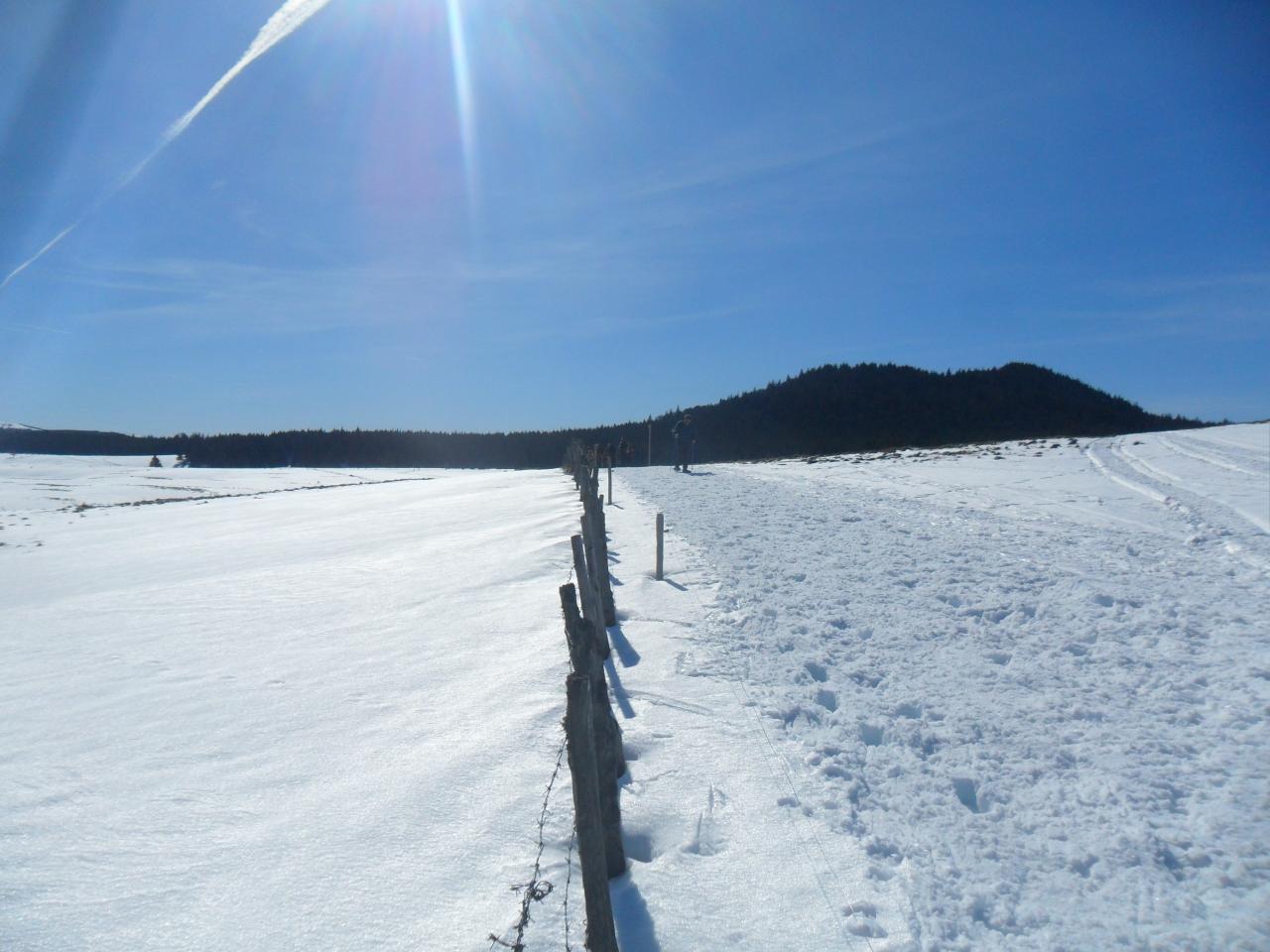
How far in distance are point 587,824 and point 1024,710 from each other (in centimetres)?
448

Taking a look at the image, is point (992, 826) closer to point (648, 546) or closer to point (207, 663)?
point (207, 663)

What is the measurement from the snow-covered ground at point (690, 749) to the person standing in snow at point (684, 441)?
790 inches

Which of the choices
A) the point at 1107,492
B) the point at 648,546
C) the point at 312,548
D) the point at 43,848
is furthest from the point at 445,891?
the point at 1107,492

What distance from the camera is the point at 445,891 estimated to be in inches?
148

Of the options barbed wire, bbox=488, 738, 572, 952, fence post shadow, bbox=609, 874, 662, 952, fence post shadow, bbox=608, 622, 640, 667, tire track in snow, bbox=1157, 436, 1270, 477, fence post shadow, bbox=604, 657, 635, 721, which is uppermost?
tire track in snow, bbox=1157, 436, 1270, 477

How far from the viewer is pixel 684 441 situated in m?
35.0

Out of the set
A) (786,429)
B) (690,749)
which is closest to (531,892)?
(690,749)

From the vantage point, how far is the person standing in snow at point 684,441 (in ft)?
106

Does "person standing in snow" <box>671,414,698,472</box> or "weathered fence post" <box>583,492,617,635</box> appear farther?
"person standing in snow" <box>671,414,698,472</box>

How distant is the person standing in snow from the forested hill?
3120 cm

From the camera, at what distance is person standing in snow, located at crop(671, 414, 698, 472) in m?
32.3

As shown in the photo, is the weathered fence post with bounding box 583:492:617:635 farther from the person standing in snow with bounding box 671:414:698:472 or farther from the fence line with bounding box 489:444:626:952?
the person standing in snow with bounding box 671:414:698:472

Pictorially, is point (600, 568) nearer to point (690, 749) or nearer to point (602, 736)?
point (690, 749)

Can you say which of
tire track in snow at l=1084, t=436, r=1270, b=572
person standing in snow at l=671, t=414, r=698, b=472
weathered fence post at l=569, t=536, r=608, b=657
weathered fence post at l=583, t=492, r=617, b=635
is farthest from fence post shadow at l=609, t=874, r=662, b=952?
person standing in snow at l=671, t=414, r=698, b=472
